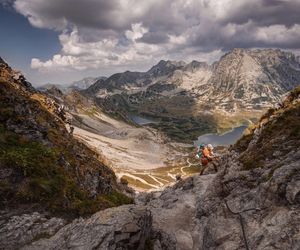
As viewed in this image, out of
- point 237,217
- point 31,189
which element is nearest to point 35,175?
point 31,189

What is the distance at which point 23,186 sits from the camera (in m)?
24.1

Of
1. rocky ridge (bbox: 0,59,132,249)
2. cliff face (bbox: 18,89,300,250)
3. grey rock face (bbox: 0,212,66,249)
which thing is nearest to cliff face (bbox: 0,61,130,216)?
rocky ridge (bbox: 0,59,132,249)

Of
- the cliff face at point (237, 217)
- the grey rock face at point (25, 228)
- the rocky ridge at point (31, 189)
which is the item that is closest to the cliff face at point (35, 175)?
the rocky ridge at point (31, 189)

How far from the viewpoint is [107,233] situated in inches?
760

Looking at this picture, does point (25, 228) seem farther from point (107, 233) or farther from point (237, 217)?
point (237, 217)

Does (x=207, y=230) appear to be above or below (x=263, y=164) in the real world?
below

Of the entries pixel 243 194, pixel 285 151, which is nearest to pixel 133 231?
pixel 243 194

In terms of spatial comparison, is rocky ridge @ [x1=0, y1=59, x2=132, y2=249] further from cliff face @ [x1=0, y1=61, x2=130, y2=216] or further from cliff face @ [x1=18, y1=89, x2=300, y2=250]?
cliff face @ [x1=18, y1=89, x2=300, y2=250]

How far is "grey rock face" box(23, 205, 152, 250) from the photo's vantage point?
19.0m

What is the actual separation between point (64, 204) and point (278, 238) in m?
14.9

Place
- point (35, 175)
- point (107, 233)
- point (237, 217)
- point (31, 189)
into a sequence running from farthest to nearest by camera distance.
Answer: point (35, 175)
point (31, 189)
point (237, 217)
point (107, 233)

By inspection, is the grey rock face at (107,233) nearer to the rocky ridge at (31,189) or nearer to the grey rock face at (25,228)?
the grey rock face at (25,228)

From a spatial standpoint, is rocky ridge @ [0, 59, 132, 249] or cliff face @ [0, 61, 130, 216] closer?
rocky ridge @ [0, 59, 132, 249]

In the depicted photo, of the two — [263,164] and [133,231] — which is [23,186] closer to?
[133,231]
